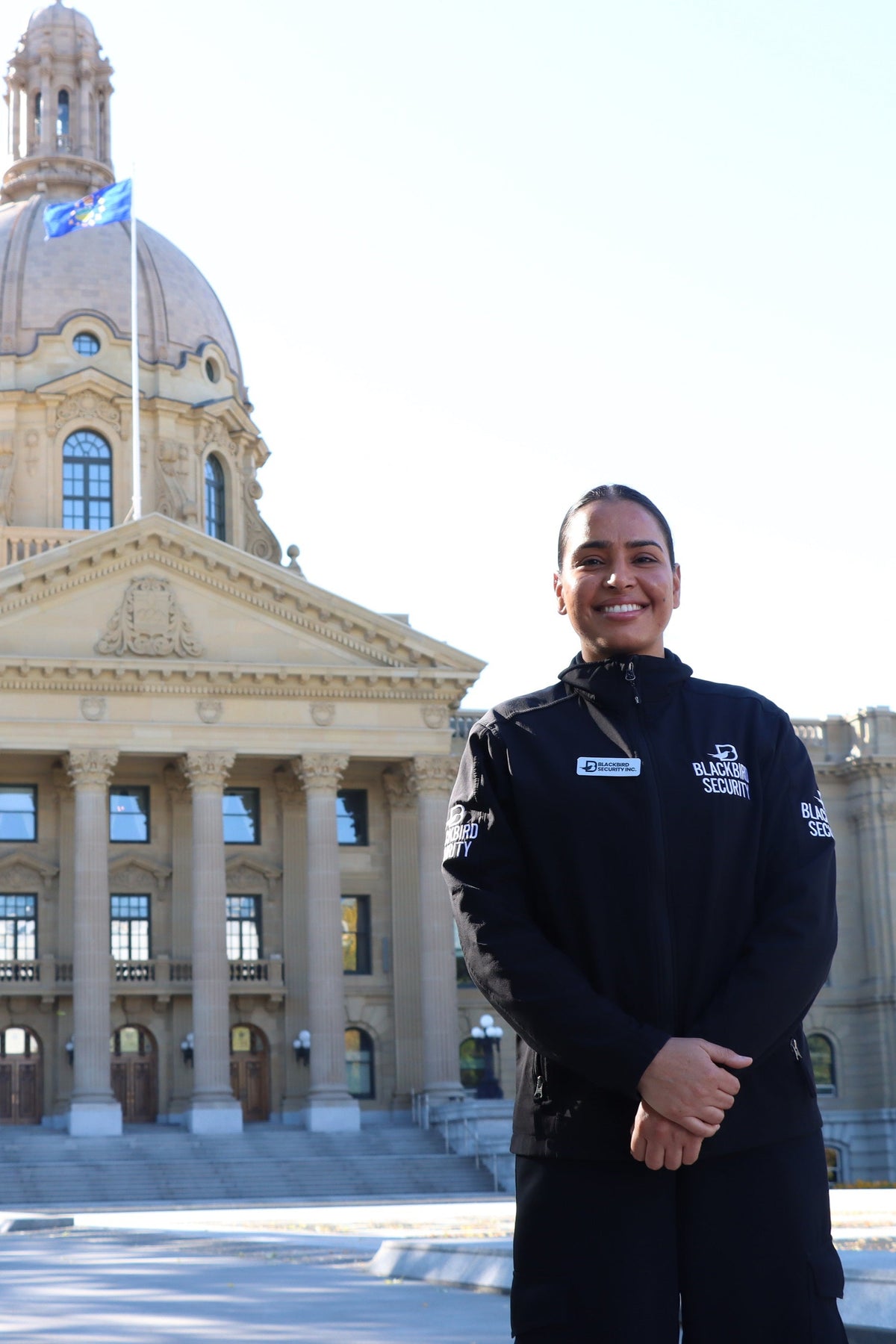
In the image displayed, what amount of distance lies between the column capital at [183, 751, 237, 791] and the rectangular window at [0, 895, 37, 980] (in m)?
6.43

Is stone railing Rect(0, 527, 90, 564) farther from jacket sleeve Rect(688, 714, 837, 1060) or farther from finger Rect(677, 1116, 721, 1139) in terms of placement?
finger Rect(677, 1116, 721, 1139)

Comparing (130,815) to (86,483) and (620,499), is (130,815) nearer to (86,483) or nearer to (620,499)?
(86,483)

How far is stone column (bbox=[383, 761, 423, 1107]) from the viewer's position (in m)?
56.1

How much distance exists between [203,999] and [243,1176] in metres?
6.73

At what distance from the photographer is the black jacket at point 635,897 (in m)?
4.66

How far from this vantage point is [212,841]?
52.4 m

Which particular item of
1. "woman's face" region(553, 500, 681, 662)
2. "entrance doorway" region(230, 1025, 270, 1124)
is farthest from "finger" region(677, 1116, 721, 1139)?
"entrance doorway" region(230, 1025, 270, 1124)

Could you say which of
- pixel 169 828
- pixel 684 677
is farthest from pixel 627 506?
pixel 169 828

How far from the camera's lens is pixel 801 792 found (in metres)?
5.08

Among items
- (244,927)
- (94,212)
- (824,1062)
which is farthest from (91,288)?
(824,1062)

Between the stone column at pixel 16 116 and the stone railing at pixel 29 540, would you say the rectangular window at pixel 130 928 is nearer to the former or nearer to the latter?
the stone railing at pixel 29 540

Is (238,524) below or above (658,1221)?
above

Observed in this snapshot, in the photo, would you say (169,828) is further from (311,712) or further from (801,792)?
(801,792)

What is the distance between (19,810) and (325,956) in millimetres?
10263
